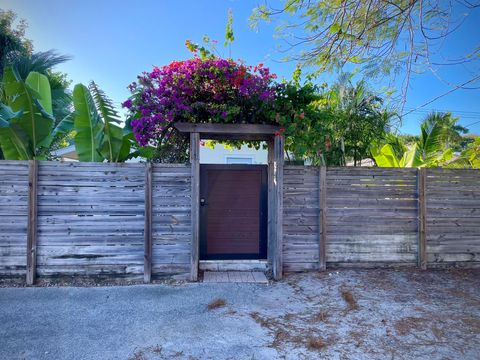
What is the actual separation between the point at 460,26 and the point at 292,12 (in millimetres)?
2303

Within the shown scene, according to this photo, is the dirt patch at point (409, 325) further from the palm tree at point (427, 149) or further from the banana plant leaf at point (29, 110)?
the banana plant leaf at point (29, 110)

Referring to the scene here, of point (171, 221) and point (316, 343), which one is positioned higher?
point (171, 221)

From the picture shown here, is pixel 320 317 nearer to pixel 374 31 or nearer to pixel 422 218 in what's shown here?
pixel 422 218

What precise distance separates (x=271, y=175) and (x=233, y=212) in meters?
0.90

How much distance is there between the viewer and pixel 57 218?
4.63m

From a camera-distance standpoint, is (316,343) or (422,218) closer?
(316,343)

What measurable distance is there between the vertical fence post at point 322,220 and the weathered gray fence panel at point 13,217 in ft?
14.7

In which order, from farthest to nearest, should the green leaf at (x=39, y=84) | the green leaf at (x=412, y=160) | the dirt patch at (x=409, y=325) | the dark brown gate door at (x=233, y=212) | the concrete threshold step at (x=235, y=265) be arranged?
the green leaf at (x=412, y=160)
the green leaf at (x=39, y=84)
the dark brown gate door at (x=233, y=212)
the concrete threshold step at (x=235, y=265)
the dirt patch at (x=409, y=325)

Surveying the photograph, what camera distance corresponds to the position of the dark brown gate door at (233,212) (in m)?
5.27

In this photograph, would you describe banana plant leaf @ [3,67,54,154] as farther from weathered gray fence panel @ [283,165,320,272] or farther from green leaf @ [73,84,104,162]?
weathered gray fence panel @ [283,165,320,272]

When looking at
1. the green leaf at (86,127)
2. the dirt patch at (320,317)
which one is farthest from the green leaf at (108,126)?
the dirt patch at (320,317)

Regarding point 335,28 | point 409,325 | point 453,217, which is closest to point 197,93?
point 335,28

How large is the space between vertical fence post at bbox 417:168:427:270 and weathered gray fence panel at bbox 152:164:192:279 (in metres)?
3.83

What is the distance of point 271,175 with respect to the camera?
528 cm
